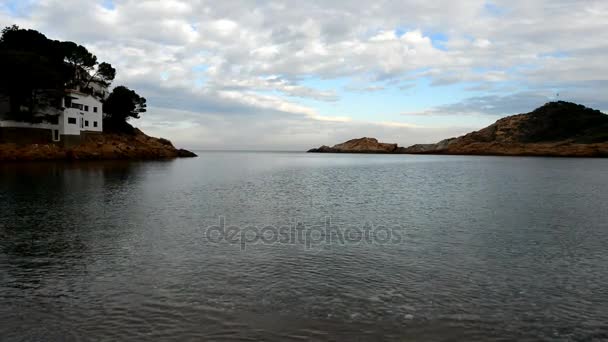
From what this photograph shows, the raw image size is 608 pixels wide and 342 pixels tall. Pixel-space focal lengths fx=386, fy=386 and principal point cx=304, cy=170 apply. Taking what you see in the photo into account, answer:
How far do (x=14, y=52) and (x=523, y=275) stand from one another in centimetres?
10120

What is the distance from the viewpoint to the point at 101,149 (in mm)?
104062

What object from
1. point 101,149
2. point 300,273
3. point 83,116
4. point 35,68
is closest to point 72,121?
point 83,116

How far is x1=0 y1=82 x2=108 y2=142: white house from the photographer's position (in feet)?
298

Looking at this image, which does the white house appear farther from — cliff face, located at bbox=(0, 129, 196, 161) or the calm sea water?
the calm sea water

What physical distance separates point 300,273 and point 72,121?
101484mm

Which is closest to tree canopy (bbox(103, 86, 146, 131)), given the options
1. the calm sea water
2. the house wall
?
the house wall

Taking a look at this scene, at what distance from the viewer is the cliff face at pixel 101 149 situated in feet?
281

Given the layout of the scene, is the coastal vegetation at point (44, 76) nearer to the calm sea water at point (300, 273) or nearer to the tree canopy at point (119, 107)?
the tree canopy at point (119, 107)

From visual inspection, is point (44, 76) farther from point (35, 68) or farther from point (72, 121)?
point (72, 121)

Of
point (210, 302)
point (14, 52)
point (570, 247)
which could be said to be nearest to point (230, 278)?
point (210, 302)

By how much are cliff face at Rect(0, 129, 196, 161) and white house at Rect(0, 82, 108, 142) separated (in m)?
2.76

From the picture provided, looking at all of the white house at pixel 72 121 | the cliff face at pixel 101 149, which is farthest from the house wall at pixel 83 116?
the cliff face at pixel 101 149

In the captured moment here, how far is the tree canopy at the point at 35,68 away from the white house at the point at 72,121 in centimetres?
221

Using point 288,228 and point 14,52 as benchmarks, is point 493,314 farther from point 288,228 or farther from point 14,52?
point 14,52
